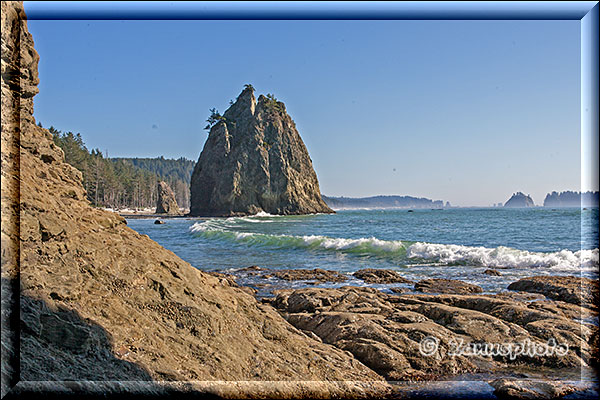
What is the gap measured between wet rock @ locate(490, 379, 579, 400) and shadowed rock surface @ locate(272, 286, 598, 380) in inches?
29.5

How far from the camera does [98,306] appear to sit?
329 cm

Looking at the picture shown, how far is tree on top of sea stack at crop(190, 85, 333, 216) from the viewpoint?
7444 centimetres

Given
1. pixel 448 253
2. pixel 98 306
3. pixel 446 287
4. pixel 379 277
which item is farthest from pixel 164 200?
pixel 98 306

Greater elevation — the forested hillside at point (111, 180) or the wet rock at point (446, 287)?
the forested hillside at point (111, 180)

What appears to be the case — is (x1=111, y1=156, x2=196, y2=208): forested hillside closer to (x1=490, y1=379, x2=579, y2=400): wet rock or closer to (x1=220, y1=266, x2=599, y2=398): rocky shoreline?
(x1=220, y1=266, x2=599, y2=398): rocky shoreline

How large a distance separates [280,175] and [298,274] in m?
66.7

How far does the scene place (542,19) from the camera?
3.46 meters

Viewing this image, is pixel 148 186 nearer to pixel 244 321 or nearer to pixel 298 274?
pixel 298 274

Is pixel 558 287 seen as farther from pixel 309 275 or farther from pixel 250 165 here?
pixel 250 165

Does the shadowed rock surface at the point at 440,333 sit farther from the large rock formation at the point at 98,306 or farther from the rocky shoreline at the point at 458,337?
the large rock formation at the point at 98,306

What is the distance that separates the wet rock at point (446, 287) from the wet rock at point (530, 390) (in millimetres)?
6339

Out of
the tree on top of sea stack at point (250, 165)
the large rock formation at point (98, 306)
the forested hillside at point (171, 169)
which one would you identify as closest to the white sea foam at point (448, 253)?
the large rock formation at point (98, 306)

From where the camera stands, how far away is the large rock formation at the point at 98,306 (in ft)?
9.82

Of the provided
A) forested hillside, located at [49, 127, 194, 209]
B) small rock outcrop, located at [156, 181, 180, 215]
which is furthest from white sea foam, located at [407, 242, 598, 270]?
small rock outcrop, located at [156, 181, 180, 215]
